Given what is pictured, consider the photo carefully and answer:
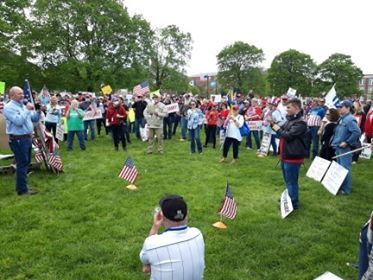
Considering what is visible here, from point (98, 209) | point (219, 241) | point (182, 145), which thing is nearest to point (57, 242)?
point (98, 209)

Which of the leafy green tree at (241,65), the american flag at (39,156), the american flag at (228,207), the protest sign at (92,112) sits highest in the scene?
the leafy green tree at (241,65)

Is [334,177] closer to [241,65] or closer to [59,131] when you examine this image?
[59,131]

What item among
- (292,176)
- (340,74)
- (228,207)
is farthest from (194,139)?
(340,74)

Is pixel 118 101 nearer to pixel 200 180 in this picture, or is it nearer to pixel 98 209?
pixel 200 180

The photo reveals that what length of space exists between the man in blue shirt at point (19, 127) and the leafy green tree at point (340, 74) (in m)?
78.0

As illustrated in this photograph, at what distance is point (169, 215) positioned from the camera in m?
3.08

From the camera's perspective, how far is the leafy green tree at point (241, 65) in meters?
82.0

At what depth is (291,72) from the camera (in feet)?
263

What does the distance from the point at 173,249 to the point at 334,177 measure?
5477 millimetres

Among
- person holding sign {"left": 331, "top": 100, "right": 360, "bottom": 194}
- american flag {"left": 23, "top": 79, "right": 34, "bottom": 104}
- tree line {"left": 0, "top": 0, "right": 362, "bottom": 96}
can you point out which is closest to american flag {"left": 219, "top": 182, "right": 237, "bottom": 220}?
person holding sign {"left": 331, "top": 100, "right": 360, "bottom": 194}

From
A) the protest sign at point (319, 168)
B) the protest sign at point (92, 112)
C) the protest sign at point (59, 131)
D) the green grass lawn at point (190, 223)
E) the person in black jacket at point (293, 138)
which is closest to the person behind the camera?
the green grass lawn at point (190, 223)

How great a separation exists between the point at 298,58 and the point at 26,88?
77.1 meters

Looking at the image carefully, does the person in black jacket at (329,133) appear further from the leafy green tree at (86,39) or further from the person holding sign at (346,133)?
the leafy green tree at (86,39)

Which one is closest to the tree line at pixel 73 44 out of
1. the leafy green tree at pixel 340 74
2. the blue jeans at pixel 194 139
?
the blue jeans at pixel 194 139
